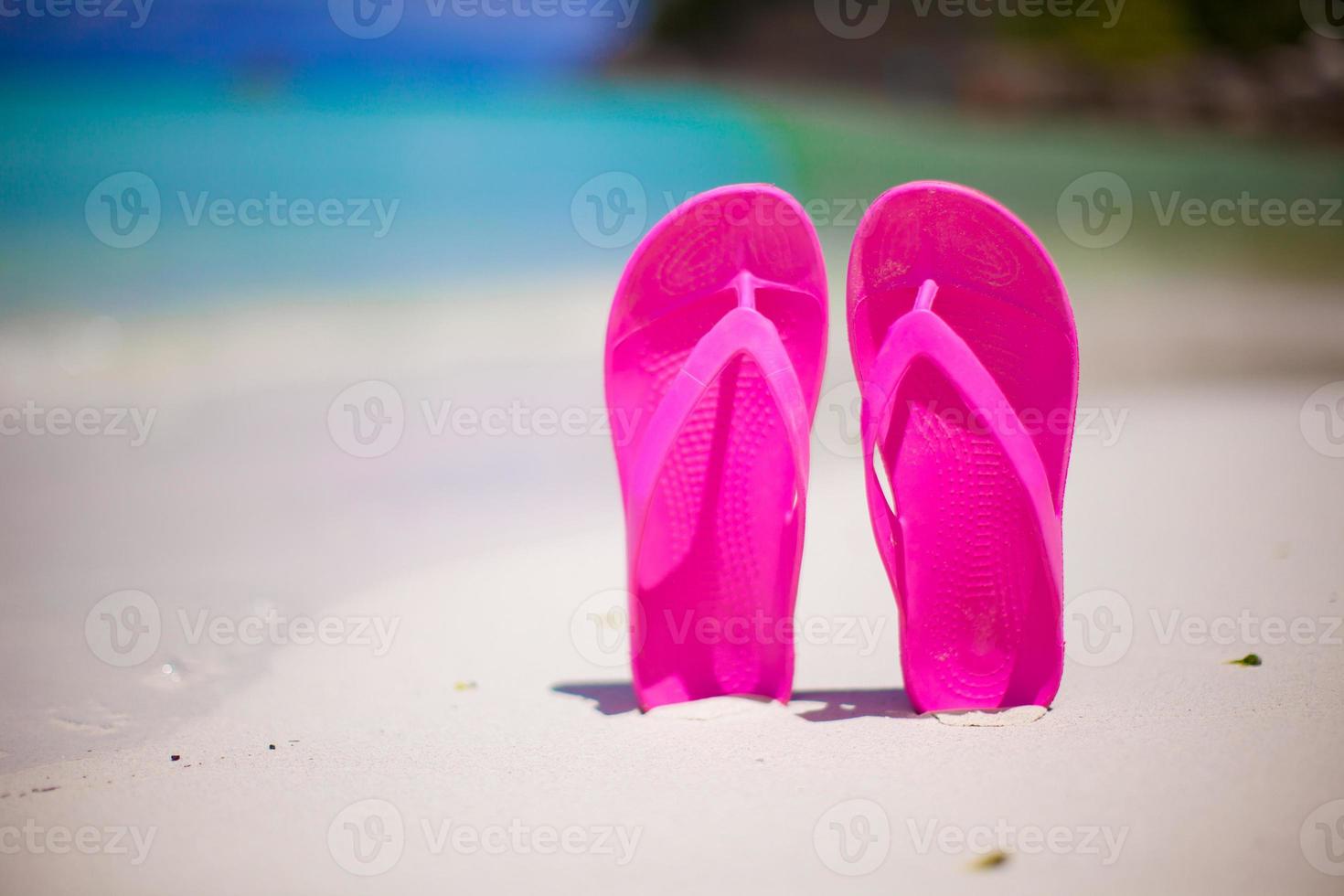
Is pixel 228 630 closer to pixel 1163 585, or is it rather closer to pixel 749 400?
pixel 749 400

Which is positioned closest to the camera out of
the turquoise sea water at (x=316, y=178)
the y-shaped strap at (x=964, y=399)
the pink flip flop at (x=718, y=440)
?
the y-shaped strap at (x=964, y=399)

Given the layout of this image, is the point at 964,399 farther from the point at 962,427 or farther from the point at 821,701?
the point at 821,701

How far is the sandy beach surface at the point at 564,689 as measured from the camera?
1.22 m

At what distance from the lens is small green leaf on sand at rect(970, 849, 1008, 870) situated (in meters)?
1.16

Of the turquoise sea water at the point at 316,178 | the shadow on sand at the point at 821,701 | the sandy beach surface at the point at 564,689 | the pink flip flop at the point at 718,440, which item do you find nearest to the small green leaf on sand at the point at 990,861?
the sandy beach surface at the point at 564,689

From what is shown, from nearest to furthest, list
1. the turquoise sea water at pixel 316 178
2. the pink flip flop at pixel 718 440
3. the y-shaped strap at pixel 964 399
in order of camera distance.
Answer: the y-shaped strap at pixel 964 399
the pink flip flop at pixel 718 440
the turquoise sea water at pixel 316 178

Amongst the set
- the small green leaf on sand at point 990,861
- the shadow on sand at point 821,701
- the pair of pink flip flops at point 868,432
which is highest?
the pair of pink flip flops at point 868,432

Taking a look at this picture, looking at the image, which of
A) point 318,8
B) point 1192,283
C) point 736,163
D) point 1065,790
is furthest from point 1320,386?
point 318,8

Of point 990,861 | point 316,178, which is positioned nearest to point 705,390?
point 990,861

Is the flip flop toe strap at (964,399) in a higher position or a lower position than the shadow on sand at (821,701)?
higher

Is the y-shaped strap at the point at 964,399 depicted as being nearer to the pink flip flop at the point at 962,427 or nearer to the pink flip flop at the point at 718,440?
the pink flip flop at the point at 962,427

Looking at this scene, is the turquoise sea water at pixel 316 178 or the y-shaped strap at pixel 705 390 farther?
the turquoise sea water at pixel 316 178

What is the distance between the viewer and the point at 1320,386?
3748mm

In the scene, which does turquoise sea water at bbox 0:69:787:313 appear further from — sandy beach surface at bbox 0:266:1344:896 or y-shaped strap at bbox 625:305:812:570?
y-shaped strap at bbox 625:305:812:570
